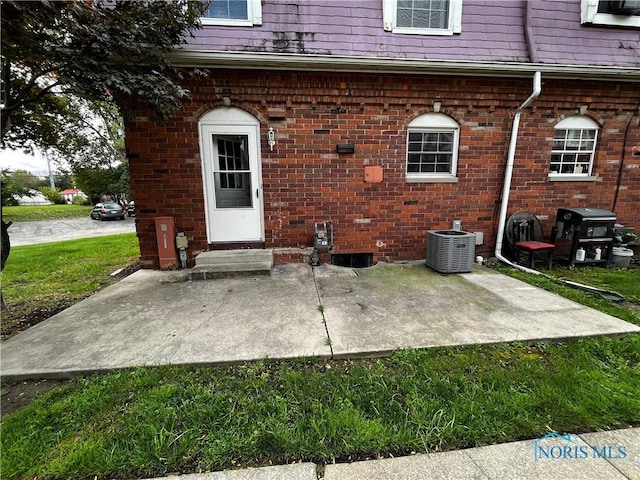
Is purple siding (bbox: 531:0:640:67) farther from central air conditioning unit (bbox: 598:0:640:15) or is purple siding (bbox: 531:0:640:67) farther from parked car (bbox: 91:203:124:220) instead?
parked car (bbox: 91:203:124:220)

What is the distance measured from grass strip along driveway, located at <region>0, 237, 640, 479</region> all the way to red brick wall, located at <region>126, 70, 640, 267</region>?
10.1 ft

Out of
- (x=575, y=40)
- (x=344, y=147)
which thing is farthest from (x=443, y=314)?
(x=575, y=40)

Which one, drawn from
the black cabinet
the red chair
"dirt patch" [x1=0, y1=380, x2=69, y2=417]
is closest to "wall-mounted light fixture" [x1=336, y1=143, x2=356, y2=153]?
the red chair

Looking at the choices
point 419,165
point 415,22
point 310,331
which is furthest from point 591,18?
point 310,331

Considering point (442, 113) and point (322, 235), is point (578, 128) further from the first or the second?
point (322, 235)

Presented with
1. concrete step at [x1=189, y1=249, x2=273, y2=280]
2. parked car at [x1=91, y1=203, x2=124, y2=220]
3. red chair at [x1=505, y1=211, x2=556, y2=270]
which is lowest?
parked car at [x1=91, y1=203, x2=124, y2=220]

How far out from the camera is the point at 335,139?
195 inches

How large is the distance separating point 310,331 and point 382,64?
4186 mm

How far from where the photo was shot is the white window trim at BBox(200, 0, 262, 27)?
177 inches

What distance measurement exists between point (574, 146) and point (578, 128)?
326 millimetres

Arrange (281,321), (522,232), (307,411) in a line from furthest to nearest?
1. (522,232)
2. (281,321)
3. (307,411)

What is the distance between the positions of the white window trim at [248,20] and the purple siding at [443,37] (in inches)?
2.9

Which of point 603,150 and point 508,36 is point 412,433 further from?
point 603,150

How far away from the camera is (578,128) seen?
5.41 m
